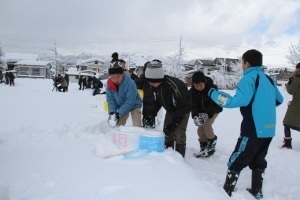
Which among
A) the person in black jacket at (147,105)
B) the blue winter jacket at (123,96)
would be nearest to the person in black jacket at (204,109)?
the person in black jacket at (147,105)

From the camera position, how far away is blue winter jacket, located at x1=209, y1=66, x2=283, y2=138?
3012mm

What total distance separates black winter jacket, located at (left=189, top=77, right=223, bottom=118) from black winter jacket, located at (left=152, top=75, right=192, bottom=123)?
2.47 feet

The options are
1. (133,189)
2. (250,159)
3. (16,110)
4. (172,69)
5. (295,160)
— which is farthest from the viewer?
(172,69)

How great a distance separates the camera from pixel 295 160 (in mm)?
4953

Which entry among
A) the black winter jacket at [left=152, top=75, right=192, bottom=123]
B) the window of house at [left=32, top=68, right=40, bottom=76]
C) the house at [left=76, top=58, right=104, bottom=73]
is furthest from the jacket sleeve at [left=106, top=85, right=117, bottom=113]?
the house at [left=76, top=58, right=104, bottom=73]

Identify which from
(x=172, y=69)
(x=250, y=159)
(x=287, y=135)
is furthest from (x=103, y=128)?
(x=172, y=69)

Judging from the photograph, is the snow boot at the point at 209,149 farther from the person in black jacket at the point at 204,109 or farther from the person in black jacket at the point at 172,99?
the person in black jacket at the point at 172,99

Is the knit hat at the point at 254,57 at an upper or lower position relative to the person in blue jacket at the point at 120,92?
upper

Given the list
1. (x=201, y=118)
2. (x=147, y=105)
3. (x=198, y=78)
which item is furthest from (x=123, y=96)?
(x=201, y=118)

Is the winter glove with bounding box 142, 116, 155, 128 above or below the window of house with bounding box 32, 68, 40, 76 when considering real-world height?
below

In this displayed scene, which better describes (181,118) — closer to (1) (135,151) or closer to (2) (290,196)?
(1) (135,151)

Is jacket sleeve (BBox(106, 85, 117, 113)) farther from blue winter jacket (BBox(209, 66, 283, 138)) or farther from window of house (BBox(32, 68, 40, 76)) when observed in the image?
window of house (BBox(32, 68, 40, 76))

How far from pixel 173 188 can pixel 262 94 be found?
1420 millimetres

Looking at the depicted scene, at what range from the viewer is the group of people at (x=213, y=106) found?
10.1 feet
